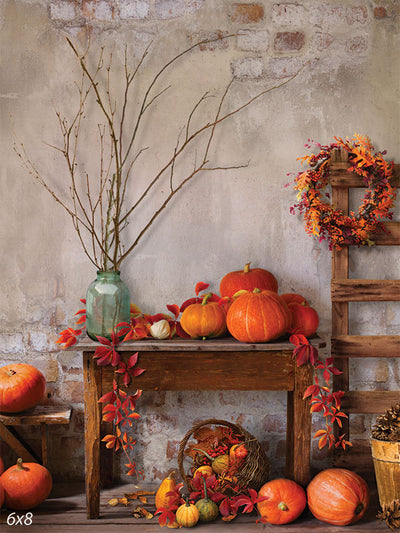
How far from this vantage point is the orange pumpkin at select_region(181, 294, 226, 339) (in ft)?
8.18

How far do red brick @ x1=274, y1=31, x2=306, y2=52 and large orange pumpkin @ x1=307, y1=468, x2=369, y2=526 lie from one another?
2.17m

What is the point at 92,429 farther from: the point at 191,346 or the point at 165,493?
the point at 191,346

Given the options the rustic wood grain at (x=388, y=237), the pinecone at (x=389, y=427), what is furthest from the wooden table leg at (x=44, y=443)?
the rustic wood grain at (x=388, y=237)

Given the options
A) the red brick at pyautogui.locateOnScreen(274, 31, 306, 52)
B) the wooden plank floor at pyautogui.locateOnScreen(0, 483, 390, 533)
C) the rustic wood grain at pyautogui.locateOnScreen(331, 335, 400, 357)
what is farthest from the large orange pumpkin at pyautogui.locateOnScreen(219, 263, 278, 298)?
the red brick at pyautogui.locateOnScreen(274, 31, 306, 52)

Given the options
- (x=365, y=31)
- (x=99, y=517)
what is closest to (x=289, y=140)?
(x=365, y=31)

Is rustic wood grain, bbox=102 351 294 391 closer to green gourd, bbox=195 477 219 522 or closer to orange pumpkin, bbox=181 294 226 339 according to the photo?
orange pumpkin, bbox=181 294 226 339

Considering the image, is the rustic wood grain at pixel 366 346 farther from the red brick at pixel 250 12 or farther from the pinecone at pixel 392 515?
the red brick at pixel 250 12

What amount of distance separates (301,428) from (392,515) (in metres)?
0.53

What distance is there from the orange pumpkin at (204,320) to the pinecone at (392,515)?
1073 mm

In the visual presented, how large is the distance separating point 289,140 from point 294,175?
0.19 meters

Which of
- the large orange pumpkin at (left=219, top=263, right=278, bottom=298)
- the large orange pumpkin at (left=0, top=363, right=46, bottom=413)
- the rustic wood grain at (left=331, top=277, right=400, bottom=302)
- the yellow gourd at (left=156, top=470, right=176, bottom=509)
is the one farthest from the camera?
the rustic wood grain at (left=331, top=277, right=400, bottom=302)

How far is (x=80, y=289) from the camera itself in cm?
289

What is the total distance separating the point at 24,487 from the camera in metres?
2.49

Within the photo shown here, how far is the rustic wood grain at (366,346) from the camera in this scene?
2.84 metres
